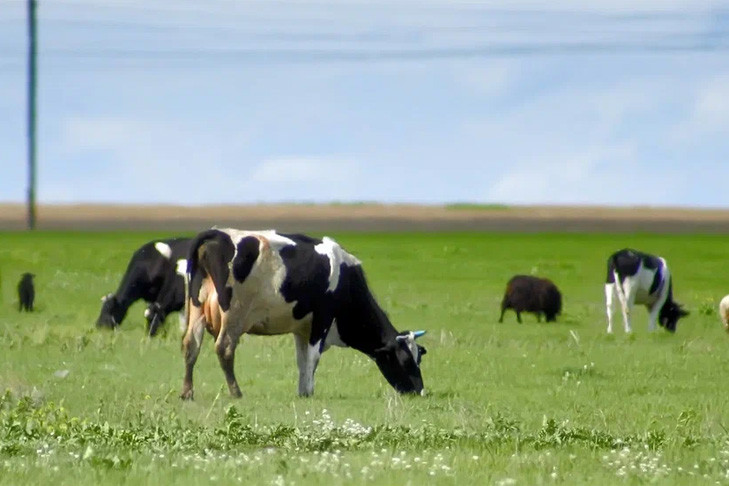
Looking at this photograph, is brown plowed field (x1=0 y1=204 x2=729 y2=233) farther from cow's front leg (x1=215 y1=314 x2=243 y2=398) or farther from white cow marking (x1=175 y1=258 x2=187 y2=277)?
cow's front leg (x1=215 y1=314 x2=243 y2=398)

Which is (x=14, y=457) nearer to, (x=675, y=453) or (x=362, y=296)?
(x=675, y=453)

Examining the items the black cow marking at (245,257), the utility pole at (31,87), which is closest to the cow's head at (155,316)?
the black cow marking at (245,257)

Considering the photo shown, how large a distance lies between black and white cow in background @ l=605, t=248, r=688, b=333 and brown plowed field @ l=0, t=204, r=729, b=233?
35295 mm

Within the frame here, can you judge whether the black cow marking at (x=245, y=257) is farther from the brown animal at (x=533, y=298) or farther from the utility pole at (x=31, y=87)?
the utility pole at (x=31, y=87)

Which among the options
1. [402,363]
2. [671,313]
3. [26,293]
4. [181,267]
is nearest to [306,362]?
[402,363]

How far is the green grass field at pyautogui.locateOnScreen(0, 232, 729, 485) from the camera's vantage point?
415 inches

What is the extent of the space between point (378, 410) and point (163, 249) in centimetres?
1372

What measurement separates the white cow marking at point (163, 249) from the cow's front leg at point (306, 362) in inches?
434

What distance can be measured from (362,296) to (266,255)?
167 cm

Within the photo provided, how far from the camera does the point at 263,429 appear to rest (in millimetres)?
12461

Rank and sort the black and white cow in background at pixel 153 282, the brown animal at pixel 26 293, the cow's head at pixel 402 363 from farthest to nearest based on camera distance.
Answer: the brown animal at pixel 26 293 < the black and white cow in background at pixel 153 282 < the cow's head at pixel 402 363

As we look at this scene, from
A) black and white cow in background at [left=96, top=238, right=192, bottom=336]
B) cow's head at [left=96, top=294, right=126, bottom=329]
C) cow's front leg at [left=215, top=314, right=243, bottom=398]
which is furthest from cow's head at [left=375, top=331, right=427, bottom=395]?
cow's head at [left=96, top=294, right=126, bottom=329]

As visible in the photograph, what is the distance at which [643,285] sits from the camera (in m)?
32.8

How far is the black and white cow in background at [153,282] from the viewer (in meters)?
27.2
